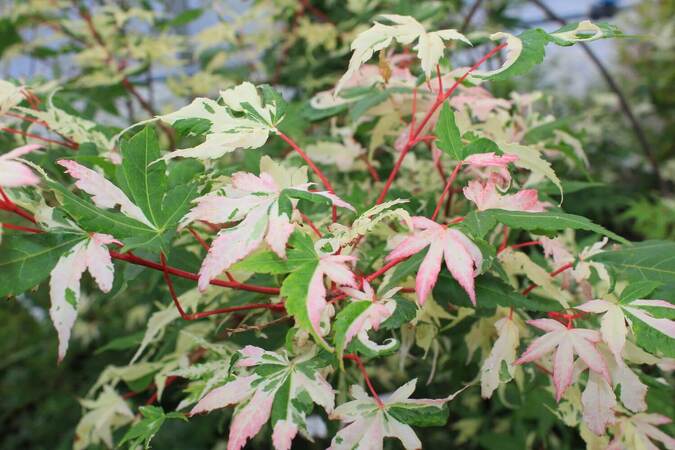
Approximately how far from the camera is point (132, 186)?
20.6 inches

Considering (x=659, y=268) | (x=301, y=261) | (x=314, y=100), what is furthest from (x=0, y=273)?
(x=659, y=268)

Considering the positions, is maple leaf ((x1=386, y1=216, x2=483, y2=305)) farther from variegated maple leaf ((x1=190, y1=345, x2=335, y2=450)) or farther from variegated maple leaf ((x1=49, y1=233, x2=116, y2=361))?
variegated maple leaf ((x1=49, y1=233, x2=116, y2=361))

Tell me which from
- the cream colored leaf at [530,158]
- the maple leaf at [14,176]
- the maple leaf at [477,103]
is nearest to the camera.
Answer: the maple leaf at [14,176]

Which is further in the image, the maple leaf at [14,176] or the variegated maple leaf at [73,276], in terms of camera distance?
the variegated maple leaf at [73,276]

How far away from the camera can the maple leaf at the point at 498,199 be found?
0.53 m

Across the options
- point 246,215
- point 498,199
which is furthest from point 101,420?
point 498,199

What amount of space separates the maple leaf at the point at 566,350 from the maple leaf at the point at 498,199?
0.35 ft

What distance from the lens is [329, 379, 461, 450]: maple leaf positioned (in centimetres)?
50

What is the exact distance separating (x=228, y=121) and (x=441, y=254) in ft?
0.78

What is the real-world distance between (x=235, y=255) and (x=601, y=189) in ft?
5.64

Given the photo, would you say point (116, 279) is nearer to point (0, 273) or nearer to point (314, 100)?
point (0, 273)

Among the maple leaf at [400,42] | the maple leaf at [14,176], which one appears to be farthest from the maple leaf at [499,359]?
the maple leaf at [14,176]

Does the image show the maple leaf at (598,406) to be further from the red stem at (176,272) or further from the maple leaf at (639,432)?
the red stem at (176,272)

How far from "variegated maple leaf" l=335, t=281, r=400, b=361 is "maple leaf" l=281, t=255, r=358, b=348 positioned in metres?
0.01
